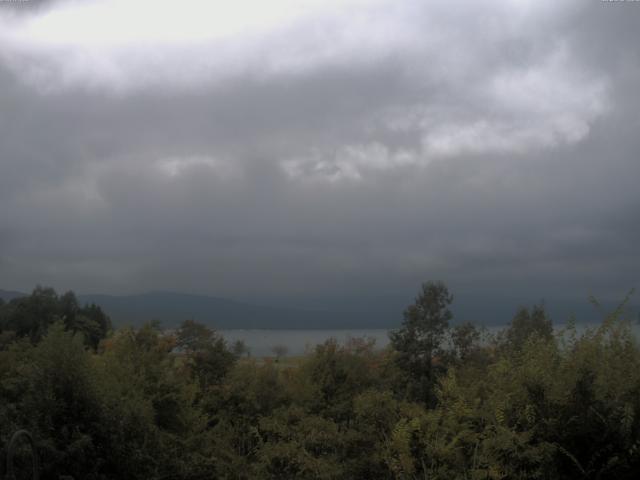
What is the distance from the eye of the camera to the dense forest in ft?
26.5

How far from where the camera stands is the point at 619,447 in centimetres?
799

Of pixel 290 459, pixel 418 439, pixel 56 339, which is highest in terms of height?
pixel 56 339

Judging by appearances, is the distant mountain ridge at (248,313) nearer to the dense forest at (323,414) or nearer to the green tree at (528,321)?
the green tree at (528,321)

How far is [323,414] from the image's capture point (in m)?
12.6

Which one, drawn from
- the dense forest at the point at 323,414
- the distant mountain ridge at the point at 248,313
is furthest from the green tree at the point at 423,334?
the distant mountain ridge at the point at 248,313

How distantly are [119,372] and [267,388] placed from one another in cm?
353

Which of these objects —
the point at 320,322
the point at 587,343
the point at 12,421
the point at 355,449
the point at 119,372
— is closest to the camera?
the point at 12,421

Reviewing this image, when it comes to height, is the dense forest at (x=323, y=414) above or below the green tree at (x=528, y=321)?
below

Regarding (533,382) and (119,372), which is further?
(119,372)

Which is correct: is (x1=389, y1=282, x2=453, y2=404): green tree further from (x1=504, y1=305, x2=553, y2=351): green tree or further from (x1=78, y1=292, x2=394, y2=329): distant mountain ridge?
Answer: (x1=78, y1=292, x2=394, y2=329): distant mountain ridge

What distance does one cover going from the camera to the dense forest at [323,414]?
8.09 metres

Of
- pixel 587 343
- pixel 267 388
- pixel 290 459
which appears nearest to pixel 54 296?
pixel 267 388

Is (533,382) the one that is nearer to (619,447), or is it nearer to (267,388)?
(619,447)

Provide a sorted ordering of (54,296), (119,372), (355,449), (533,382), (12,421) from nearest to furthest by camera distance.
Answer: (12,421) < (533,382) < (355,449) < (119,372) < (54,296)
